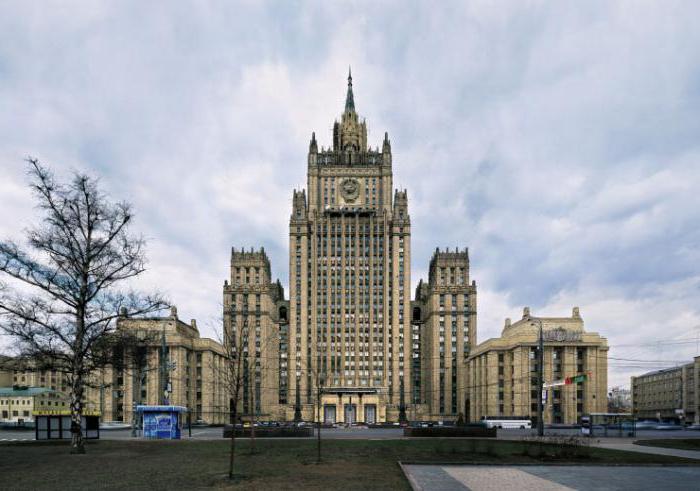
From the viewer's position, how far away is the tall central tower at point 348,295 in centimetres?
14300

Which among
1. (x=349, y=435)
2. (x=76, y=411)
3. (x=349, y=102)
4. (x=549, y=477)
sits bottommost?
(x=349, y=435)

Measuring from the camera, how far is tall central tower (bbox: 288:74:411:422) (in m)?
143

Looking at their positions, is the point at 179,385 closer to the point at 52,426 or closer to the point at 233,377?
the point at 52,426

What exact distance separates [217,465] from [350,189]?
435ft

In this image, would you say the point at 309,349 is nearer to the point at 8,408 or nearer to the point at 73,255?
the point at 8,408

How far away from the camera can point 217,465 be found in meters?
25.3

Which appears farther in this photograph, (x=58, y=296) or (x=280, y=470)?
(x=58, y=296)

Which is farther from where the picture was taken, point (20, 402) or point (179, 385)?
point (20, 402)

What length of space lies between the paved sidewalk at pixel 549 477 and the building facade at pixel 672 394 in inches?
5003

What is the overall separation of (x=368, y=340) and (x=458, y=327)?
22.0 meters

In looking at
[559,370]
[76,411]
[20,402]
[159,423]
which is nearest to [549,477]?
[76,411]

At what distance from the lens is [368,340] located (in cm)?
14450

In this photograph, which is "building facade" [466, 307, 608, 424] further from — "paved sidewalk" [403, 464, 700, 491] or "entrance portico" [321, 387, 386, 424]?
"paved sidewalk" [403, 464, 700, 491]

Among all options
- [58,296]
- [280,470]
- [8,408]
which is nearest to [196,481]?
[280,470]
